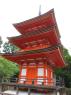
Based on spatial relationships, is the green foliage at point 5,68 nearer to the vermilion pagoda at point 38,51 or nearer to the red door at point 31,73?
the vermilion pagoda at point 38,51

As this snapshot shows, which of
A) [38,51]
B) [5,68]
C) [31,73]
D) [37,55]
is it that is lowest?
[31,73]

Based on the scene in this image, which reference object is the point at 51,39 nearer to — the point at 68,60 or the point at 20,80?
the point at 20,80

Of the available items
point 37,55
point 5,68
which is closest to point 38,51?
point 37,55

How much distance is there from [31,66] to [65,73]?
16.9 meters

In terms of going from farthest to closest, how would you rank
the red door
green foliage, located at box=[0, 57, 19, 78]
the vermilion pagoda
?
green foliage, located at box=[0, 57, 19, 78]
the red door
the vermilion pagoda

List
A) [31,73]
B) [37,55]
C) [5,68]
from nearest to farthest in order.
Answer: [37,55]
[31,73]
[5,68]

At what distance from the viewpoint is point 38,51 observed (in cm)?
1588

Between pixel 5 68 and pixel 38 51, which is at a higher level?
pixel 38 51

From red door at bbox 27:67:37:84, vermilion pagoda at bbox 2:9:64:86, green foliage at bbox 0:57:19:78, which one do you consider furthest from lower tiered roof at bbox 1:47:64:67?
green foliage at bbox 0:57:19:78

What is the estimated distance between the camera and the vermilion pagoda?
637 inches

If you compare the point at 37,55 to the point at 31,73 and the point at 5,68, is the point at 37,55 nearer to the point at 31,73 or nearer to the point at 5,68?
the point at 31,73

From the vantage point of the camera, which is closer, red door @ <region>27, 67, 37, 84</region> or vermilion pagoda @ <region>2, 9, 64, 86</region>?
vermilion pagoda @ <region>2, 9, 64, 86</region>

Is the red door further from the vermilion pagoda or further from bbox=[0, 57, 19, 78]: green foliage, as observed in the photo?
bbox=[0, 57, 19, 78]: green foliage

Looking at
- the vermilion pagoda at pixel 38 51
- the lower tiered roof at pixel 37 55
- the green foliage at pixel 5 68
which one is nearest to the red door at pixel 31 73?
the vermilion pagoda at pixel 38 51
